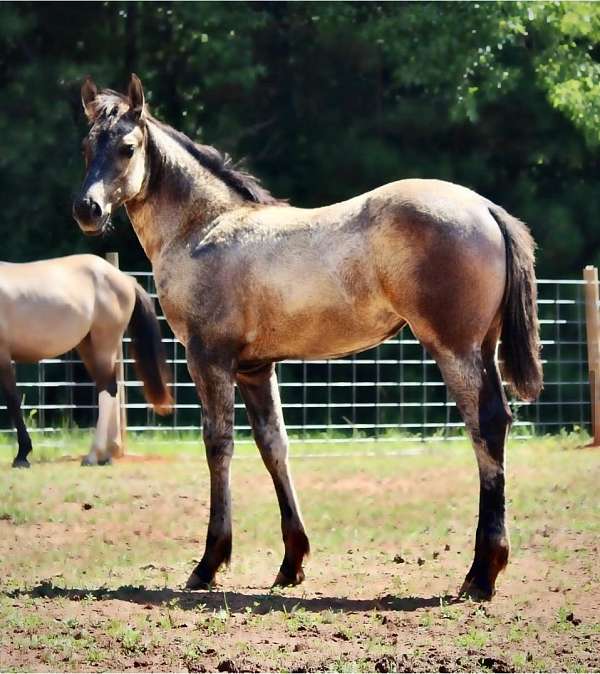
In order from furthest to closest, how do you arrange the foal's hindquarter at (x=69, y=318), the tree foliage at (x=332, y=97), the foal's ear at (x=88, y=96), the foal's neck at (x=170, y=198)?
1. the tree foliage at (x=332, y=97)
2. the foal's hindquarter at (x=69, y=318)
3. the foal's neck at (x=170, y=198)
4. the foal's ear at (x=88, y=96)

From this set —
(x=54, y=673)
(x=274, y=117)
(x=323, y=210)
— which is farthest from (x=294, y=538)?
(x=274, y=117)

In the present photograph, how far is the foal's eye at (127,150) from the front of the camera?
6980 millimetres

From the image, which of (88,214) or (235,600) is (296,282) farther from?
(235,600)

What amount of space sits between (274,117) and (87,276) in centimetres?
692

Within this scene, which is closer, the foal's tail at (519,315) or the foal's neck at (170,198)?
the foal's tail at (519,315)

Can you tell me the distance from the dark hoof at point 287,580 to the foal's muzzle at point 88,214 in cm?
196

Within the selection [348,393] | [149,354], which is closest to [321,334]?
[149,354]

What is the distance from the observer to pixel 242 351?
22.7 ft

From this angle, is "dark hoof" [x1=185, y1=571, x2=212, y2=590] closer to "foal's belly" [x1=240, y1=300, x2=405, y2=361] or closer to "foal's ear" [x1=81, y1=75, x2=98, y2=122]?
"foal's belly" [x1=240, y1=300, x2=405, y2=361]

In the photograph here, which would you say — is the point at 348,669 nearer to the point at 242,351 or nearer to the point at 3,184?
the point at 242,351

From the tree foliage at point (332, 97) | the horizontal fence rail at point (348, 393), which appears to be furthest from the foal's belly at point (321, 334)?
the tree foliage at point (332, 97)

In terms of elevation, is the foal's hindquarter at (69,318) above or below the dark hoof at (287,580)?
above

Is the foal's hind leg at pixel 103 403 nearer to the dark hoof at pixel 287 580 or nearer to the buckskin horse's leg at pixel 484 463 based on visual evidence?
the dark hoof at pixel 287 580

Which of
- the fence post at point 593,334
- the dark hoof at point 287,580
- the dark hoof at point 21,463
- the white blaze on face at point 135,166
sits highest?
the white blaze on face at point 135,166
